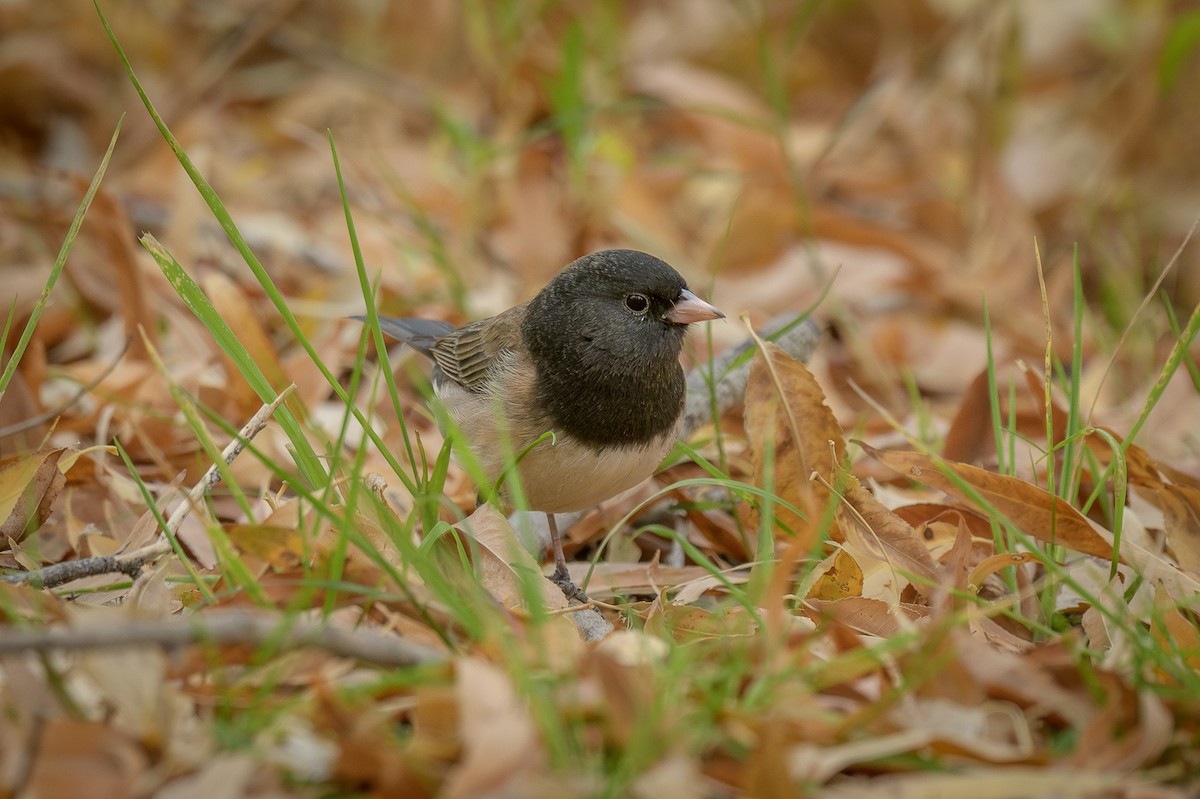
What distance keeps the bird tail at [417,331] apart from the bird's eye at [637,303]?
2.48 ft

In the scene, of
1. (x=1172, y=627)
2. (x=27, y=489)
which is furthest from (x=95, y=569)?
(x=1172, y=627)

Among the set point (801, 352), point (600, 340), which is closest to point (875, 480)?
point (801, 352)

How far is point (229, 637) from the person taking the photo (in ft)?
5.25

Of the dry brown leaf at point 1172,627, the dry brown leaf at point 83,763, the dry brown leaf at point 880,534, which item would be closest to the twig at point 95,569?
the dry brown leaf at point 83,763

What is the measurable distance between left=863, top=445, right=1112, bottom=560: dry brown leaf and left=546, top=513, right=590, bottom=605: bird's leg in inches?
27.0

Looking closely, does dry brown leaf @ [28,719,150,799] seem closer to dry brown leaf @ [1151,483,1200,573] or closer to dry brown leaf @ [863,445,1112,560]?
dry brown leaf @ [863,445,1112,560]

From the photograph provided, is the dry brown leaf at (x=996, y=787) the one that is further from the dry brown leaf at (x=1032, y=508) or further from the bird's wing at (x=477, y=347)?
the bird's wing at (x=477, y=347)

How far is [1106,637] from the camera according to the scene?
7.14ft

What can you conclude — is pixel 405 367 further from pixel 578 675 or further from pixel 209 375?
pixel 578 675

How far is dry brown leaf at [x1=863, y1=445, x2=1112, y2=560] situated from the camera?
2.37 metres

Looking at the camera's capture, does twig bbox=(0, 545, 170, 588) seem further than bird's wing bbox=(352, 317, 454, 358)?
No

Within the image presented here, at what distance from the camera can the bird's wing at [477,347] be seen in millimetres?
3092

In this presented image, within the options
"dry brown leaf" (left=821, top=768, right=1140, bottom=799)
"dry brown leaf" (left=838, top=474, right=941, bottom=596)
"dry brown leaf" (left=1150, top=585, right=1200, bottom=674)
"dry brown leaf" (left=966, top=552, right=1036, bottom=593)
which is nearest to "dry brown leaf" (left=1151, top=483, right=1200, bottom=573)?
"dry brown leaf" (left=1150, top=585, right=1200, bottom=674)

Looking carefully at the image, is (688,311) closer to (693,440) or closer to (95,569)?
(693,440)
